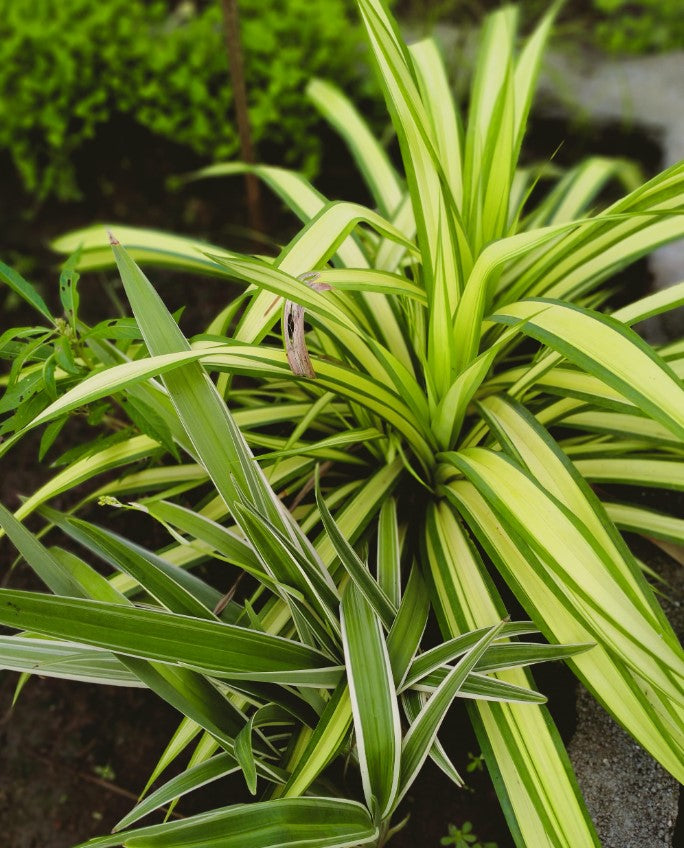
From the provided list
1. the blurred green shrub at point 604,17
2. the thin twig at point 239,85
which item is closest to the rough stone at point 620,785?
the thin twig at point 239,85

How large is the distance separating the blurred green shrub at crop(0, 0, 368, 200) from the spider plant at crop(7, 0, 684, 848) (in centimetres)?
65

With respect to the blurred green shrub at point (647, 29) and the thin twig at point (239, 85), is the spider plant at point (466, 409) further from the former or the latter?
the blurred green shrub at point (647, 29)

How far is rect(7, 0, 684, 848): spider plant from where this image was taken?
820 mm

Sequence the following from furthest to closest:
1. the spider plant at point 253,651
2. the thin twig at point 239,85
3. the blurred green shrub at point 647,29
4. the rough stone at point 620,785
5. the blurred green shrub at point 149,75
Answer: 1. the blurred green shrub at point 647,29
2. the blurred green shrub at point 149,75
3. the thin twig at point 239,85
4. the rough stone at point 620,785
5. the spider plant at point 253,651

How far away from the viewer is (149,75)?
1.94m

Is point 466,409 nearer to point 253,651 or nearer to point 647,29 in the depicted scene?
point 253,651

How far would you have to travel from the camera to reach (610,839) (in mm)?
945

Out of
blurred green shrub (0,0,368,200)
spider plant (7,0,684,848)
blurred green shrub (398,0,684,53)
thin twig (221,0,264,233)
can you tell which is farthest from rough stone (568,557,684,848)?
blurred green shrub (398,0,684,53)

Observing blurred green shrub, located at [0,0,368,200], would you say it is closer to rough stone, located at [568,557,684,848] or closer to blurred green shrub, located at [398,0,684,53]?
blurred green shrub, located at [398,0,684,53]

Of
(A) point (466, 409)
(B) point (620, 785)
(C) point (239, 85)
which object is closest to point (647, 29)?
(C) point (239, 85)

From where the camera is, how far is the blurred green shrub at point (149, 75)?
1.86 m

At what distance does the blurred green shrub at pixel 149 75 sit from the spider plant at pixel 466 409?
0.65 metres

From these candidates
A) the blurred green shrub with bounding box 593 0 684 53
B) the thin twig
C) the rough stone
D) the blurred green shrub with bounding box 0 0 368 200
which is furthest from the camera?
the blurred green shrub with bounding box 593 0 684 53

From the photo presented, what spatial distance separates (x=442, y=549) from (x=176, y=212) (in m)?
1.46
